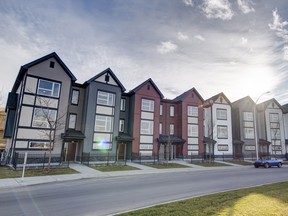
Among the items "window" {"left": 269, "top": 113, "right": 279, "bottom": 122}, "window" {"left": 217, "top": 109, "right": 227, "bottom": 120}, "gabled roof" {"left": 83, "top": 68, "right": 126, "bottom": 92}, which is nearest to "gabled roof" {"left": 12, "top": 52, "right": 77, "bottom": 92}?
"gabled roof" {"left": 83, "top": 68, "right": 126, "bottom": 92}

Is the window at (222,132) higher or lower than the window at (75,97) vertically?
lower

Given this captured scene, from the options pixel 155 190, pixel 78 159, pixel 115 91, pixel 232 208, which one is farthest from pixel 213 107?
pixel 232 208

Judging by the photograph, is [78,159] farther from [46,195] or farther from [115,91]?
[46,195]

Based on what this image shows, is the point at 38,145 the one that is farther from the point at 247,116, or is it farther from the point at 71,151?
the point at 247,116

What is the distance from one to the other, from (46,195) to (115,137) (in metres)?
17.2

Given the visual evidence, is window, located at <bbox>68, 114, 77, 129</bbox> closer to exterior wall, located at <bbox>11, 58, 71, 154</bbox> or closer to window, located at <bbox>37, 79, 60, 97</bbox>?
exterior wall, located at <bbox>11, 58, 71, 154</bbox>

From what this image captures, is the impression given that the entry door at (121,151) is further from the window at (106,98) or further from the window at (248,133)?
the window at (248,133)

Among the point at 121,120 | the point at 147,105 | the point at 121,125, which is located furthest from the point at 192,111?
the point at 121,125

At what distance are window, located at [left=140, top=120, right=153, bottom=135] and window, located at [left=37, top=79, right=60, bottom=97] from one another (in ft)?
41.6

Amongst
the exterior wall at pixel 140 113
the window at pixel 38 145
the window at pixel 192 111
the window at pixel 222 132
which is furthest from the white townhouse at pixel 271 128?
the window at pixel 38 145

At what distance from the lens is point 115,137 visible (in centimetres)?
2695

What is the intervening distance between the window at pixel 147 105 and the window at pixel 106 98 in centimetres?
501

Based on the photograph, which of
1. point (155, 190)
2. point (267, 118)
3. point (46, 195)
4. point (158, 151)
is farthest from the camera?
point (267, 118)

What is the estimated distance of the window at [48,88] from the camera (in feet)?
73.7
